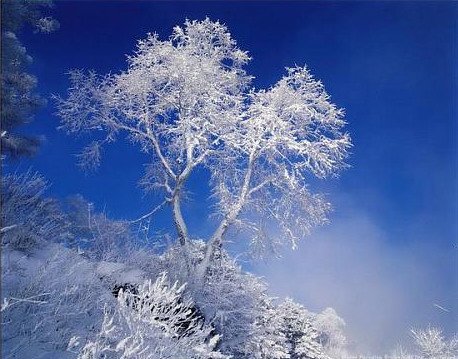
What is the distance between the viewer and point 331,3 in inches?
381

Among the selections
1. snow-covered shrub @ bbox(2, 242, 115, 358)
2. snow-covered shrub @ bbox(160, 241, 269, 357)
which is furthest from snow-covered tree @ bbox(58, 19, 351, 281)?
snow-covered shrub @ bbox(2, 242, 115, 358)

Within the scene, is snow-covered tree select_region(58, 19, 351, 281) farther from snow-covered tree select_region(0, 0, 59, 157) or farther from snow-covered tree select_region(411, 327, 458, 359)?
snow-covered tree select_region(411, 327, 458, 359)

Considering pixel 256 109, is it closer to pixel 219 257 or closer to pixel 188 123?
pixel 188 123

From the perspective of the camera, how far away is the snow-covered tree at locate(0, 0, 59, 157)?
444 inches

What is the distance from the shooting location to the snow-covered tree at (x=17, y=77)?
11273 mm

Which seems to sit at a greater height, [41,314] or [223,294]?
A: [223,294]

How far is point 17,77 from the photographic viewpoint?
1216 cm

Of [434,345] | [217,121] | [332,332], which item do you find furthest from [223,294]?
[332,332]

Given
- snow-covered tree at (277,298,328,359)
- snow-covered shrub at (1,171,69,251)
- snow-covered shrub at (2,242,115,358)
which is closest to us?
snow-covered shrub at (2,242,115,358)

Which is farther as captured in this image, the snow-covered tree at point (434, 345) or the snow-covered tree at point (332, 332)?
the snow-covered tree at point (332, 332)

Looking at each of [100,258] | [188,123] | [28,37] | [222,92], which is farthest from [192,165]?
[28,37]

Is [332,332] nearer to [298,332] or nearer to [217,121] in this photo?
[298,332]

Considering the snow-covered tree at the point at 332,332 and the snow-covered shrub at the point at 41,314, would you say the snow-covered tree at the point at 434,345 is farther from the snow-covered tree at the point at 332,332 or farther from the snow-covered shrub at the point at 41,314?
the snow-covered shrub at the point at 41,314

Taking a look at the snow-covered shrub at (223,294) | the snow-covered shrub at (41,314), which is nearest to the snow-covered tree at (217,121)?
the snow-covered shrub at (223,294)
